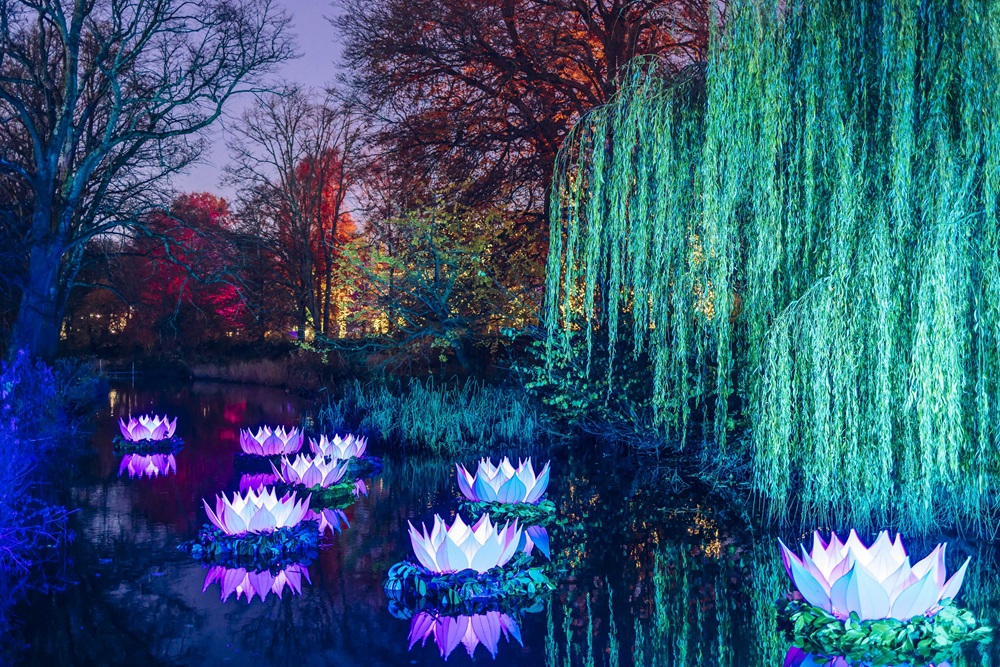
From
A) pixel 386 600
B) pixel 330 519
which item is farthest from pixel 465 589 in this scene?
pixel 330 519

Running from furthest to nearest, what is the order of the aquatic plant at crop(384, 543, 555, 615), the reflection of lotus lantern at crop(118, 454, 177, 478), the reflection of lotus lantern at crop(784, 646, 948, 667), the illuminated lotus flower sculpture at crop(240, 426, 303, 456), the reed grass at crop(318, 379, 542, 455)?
the reed grass at crop(318, 379, 542, 455)
the illuminated lotus flower sculpture at crop(240, 426, 303, 456)
the reflection of lotus lantern at crop(118, 454, 177, 478)
the aquatic plant at crop(384, 543, 555, 615)
the reflection of lotus lantern at crop(784, 646, 948, 667)

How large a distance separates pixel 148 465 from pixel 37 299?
5.47 meters

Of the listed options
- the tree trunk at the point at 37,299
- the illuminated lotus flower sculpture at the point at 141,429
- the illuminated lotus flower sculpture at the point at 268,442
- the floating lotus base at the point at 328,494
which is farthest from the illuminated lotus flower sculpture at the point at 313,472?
the tree trunk at the point at 37,299

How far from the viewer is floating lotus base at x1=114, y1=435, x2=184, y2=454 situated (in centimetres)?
1050

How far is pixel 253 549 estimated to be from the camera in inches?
207

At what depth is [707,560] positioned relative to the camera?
5.26m

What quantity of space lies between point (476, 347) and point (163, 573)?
34.7 feet

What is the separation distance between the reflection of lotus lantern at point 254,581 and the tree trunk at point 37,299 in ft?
33.0

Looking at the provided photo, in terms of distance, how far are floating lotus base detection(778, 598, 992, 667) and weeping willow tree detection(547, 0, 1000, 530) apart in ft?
4.38

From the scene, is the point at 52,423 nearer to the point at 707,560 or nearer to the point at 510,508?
the point at 510,508

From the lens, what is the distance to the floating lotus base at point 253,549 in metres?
5.16

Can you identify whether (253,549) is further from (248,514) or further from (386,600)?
(386,600)

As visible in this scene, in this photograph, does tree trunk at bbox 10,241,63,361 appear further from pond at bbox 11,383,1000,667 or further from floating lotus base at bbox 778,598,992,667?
floating lotus base at bbox 778,598,992,667

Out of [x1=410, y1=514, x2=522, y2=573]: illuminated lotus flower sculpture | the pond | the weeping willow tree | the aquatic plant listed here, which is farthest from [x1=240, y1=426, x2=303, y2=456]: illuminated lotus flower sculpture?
[x1=410, y1=514, x2=522, y2=573]: illuminated lotus flower sculpture
